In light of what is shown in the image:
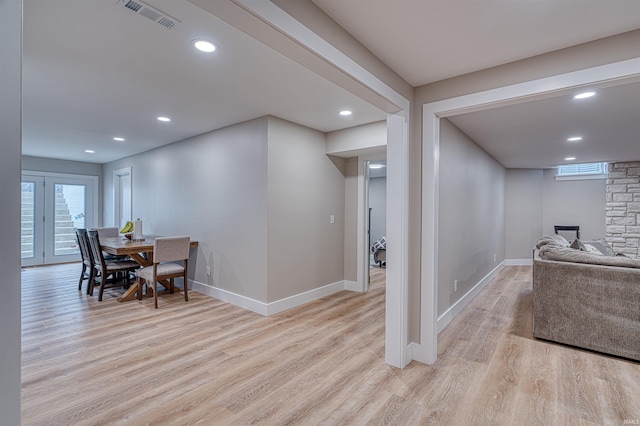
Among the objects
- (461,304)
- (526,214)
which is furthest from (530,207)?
(461,304)

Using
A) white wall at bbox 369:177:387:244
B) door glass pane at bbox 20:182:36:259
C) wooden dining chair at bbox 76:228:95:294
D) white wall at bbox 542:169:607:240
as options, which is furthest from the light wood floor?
white wall at bbox 542:169:607:240

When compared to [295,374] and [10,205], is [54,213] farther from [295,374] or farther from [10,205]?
Answer: [10,205]

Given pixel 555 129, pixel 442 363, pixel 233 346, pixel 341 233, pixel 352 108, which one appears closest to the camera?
pixel 442 363

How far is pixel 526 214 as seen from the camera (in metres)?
7.45

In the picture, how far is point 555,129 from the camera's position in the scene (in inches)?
156

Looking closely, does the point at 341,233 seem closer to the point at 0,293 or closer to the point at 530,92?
the point at 530,92

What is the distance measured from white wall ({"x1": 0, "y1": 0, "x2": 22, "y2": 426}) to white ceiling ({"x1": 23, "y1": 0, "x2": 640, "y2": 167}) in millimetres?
1239

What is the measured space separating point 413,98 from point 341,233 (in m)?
2.61

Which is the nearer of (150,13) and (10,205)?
(10,205)

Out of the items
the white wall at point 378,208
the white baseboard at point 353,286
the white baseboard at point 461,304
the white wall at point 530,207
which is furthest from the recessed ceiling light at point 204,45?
the white wall at point 530,207

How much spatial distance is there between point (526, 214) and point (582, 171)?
4.92ft

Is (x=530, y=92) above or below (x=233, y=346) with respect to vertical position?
above

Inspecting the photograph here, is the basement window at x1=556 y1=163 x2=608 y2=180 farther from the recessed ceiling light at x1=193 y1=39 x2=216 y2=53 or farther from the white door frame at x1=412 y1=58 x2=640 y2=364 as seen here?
the recessed ceiling light at x1=193 y1=39 x2=216 y2=53

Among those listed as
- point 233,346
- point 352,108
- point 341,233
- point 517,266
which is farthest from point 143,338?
point 517,266
